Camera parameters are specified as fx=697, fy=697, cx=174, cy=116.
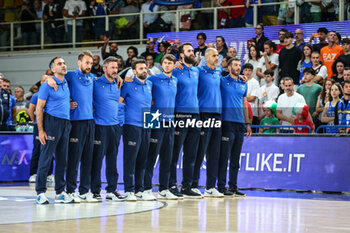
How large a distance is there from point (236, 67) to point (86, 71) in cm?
329

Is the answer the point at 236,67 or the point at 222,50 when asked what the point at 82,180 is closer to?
the point at 236,67

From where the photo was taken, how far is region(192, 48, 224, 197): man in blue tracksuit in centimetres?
1302

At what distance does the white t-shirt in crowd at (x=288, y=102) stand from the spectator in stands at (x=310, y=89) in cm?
46

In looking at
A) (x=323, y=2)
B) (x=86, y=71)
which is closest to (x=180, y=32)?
→ (x=323, y=2)

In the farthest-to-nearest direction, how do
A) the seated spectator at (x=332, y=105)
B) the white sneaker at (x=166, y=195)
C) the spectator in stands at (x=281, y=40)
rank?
the spectator in stands at (x=281, y=40), the seated spectator at (x=332, y=105), the white sneaker at (x=166, y=195)

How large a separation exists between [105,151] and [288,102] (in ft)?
16.6

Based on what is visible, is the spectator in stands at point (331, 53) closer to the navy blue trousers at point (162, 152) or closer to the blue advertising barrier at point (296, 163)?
the blue advertising barrier at point (296, 163)

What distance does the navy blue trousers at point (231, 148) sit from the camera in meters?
13.5

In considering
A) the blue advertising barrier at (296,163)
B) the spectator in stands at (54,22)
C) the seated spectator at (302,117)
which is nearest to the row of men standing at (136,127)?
the blue advertising barrier at (296,163)

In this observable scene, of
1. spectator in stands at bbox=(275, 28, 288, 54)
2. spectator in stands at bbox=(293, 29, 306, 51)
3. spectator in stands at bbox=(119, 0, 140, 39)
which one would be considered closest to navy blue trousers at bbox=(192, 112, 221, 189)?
spectator in stands at bbox=(275, 28, 288, 54)

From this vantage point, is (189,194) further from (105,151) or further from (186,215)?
(186,215)

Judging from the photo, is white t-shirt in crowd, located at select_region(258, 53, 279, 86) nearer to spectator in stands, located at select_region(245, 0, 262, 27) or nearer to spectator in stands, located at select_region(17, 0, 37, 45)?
spectator in stands, located at select_region(245, 0, 262, 27)

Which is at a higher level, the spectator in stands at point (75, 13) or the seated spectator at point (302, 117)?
the spectator in stands at point (75, 13)

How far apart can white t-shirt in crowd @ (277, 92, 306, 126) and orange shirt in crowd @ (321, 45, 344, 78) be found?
2.05 metres
